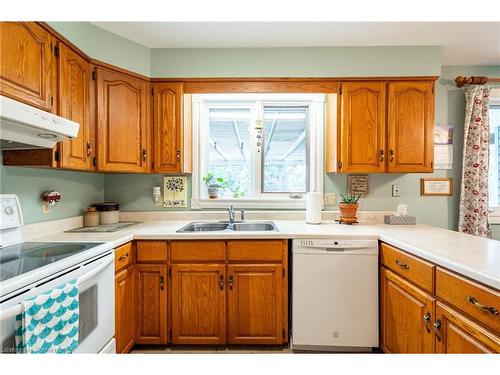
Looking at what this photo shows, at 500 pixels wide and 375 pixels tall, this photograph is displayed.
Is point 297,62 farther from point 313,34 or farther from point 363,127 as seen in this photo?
point 363,127

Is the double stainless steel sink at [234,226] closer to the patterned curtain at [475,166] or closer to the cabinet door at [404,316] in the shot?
the cabinet door at [404,316]

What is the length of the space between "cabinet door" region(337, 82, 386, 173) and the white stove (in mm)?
1912

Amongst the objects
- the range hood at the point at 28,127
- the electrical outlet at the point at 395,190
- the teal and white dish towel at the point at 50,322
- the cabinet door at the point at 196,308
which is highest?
the range hood at the point at 28,127

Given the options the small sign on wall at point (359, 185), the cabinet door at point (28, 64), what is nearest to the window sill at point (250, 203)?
the small sign on wall at point (359, 185)

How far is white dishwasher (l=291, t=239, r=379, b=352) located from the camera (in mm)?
1772

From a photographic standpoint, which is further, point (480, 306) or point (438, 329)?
point (438, 329)

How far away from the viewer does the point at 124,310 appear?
5.57 feet

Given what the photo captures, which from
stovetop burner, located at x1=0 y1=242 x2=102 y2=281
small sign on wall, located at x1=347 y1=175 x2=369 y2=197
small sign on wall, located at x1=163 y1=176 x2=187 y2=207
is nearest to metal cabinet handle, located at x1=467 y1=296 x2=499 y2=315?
small sign on wall, located at x1=347 y1=175 x2=369 y2=197

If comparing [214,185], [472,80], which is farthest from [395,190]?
[214,185]

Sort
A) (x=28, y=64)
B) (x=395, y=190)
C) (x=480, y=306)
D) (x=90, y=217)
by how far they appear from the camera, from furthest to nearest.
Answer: (x=395, y=190) < (x=90, y=217) < (x=28, y=64) < (x=480, y=306)

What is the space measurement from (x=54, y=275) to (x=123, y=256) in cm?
59

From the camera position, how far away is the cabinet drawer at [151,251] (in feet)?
6.02

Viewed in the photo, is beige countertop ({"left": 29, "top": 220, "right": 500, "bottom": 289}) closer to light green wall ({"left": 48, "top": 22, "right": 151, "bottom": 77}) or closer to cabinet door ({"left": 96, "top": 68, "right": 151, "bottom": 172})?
cabinet door ({"left": 96, "top": 68, "right": 151, "bottom": 172})

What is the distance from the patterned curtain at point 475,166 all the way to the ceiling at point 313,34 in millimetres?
447
